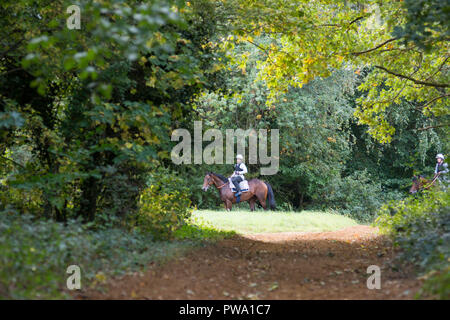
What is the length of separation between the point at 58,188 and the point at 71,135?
1572 mm

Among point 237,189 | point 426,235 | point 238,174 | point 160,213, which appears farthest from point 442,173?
point 237,189

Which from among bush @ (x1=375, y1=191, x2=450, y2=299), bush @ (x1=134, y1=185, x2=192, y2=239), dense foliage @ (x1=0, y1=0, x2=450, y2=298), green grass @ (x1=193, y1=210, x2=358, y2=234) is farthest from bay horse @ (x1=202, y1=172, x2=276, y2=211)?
bush @ (x1=375, y1=191, x2=450, y2=299)

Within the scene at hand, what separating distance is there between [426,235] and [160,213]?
4.98m

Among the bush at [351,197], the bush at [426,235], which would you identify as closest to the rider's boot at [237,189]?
the bush at [351,197]

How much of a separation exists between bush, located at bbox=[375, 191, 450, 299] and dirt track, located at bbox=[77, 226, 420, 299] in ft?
0.90

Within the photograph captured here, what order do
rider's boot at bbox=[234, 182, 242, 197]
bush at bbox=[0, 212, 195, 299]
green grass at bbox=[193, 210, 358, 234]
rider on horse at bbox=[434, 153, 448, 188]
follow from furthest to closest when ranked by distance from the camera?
1. rider's boot at bbox=[234, 182, 242, 197]
2. green grass at bbox=[193, 210, 358, 234]
3. rider on horse at bbox=[434, 153, 448, 188]
4. bush at bbox=[0, 212, 195, 299]

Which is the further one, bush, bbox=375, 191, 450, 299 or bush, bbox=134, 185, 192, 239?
bush, bbox=134, 185, 192, 239

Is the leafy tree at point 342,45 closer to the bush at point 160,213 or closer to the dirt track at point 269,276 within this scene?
the bush at point 160,213

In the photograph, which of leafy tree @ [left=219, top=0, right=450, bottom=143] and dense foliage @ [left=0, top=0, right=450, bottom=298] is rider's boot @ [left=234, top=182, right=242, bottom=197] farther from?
dense foliage @ [left=0, top=0, right=450, bottom=298]

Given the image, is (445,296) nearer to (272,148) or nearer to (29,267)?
(29,267)

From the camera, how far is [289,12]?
10242 mm

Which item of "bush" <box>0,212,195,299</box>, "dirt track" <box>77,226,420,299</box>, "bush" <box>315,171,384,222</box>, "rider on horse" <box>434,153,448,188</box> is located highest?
"rider on horse" <box>434,153,448,188</box>

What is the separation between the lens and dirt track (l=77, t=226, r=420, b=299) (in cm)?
550

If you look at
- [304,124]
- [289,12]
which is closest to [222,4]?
[289,12]
